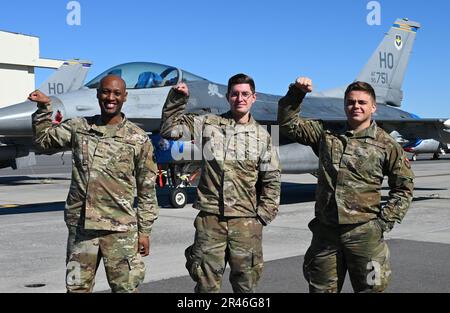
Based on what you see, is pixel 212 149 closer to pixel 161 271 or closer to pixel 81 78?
pixel 161 271

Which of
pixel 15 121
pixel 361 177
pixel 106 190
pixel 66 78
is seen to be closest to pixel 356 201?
pixel 361 177

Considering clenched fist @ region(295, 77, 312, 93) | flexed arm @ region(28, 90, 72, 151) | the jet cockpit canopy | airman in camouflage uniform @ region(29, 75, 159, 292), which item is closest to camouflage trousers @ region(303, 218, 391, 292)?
clenched fist @ region(295, 77, 312, 93)

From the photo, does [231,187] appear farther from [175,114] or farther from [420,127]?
[420,127]

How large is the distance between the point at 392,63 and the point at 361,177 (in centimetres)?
1713

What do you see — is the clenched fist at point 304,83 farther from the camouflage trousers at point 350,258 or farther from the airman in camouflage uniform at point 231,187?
the camouflage trousers at point 350,258

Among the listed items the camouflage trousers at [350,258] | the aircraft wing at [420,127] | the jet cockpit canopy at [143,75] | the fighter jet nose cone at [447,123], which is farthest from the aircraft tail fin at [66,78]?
the camouflage trousers at [350,258]

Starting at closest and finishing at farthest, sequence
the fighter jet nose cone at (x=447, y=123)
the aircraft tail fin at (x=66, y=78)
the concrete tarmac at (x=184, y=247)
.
Answer: the concrete tarmac at (x=184, y=247) < the fighter jet nose cone at (x=447, y=123) < the aircraft tail fin at (x=66, y=78)

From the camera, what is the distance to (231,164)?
423cm

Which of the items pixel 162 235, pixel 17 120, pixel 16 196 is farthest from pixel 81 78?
pixel 162 235

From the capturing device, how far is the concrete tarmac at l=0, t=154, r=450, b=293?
613cm

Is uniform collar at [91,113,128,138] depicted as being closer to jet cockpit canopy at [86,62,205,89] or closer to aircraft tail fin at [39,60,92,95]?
jet cockpit canopy at [86,62,205,89]

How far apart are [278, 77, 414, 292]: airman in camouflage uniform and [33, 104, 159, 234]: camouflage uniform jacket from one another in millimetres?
1162

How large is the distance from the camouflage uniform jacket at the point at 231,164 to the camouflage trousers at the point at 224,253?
0.28ft

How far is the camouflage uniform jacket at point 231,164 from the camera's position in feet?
13.6
